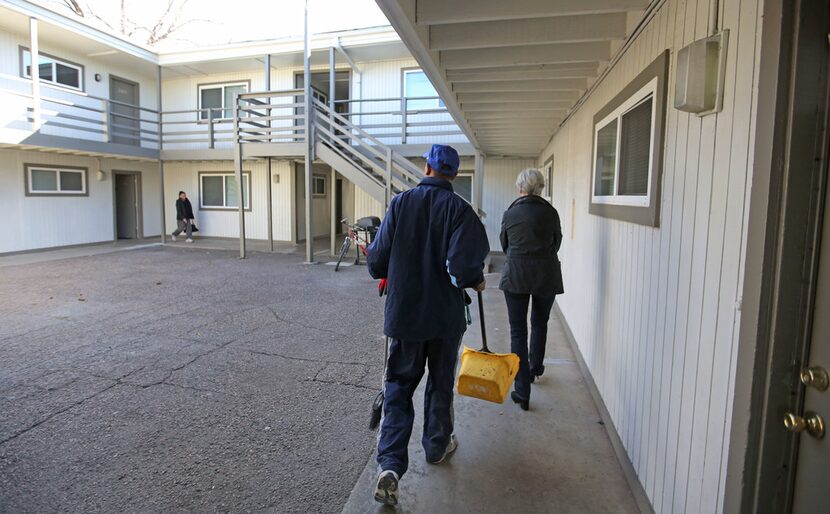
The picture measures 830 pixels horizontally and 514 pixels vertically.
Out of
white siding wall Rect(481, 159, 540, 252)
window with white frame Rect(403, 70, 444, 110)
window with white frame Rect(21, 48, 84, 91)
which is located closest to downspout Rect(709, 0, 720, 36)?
white siding wall Rect(481, 159, 540, 252)

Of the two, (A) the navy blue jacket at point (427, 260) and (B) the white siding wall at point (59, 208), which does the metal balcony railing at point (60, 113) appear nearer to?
(B) the white siding wall at point (59, 208)

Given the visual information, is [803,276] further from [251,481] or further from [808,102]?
[251,481]

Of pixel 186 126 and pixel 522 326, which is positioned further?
pixel 186 126

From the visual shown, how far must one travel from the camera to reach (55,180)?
1186 centimetres

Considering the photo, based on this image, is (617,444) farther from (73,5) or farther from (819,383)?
(73,5)

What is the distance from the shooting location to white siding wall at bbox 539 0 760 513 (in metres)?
1.47

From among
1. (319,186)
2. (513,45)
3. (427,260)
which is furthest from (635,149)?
(319,186)

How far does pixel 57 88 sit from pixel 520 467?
1401 cm

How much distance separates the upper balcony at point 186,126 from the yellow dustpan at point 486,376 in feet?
24.7

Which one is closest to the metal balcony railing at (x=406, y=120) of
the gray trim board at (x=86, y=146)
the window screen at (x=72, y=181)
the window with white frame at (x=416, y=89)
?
the window with white frame at (x=416, y=89)

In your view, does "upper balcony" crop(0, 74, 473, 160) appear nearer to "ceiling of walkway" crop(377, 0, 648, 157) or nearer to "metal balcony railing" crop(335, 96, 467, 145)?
"metal balcony railing" crop(335, 96, 467, 145)

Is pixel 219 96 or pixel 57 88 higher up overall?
pixel 219 96

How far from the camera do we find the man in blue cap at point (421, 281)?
236 cm

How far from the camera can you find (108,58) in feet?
41.0
